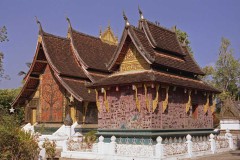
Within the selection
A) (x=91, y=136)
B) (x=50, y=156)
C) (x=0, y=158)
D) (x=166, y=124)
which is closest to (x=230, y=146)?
(x=166, y=124)

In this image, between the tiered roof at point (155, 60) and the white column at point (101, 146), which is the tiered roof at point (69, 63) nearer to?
the tiered roof at point (155, 60)

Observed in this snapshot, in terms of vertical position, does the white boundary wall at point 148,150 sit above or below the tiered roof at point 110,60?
below

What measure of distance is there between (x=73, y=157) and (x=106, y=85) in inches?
164

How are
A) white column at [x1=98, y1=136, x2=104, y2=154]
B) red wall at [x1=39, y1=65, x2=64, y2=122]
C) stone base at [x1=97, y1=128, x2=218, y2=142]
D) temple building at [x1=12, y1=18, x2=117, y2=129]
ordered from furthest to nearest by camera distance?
red wall at [x1=39, y1=65, x2=64, y2=122] → temple building at [x1=12, y1=18, x2=117, y2=129] → white column at [x1=98, y1=136, x2=104, y2=154] → stone base at [x1=97, y1=128, x2=218, y2=142]

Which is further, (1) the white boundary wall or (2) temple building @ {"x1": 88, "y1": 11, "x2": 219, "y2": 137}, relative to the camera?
(2) temple building @ {"x1": 88, "y1": 11, "x2": 219, "y2": 137}

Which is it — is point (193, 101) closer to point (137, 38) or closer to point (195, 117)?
point (195, 117)

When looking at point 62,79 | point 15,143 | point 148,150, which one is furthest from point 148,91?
point 62,79

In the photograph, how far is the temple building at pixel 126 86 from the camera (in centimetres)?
1822

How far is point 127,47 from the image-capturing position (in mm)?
20047

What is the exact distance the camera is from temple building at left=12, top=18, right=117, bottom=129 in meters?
25.3

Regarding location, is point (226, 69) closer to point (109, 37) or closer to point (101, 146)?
point (109, 37)

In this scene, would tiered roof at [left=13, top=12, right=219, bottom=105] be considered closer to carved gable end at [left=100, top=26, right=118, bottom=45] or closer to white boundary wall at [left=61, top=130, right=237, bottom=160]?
carved gable end at [left=100, top=26, right=118, bottom=45]

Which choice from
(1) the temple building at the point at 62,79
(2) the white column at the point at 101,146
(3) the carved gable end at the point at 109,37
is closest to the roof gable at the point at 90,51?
(1) the temple building at the point at 62,79

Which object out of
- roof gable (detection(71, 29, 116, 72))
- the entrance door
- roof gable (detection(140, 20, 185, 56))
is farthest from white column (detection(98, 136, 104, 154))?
the entrance door
